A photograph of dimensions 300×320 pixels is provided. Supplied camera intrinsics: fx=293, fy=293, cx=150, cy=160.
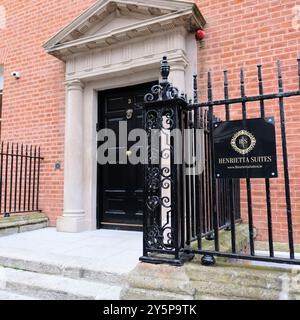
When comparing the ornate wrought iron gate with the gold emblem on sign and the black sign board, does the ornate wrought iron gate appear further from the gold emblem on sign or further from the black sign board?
the gold emblem on sign

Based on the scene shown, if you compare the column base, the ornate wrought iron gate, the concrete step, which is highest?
the ornate wrought iron gate

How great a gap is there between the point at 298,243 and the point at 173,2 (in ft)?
11.9

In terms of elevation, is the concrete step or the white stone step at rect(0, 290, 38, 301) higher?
the concrete step

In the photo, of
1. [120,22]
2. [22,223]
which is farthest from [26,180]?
[120,22]

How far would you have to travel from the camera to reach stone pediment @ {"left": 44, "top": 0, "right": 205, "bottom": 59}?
4184 mm

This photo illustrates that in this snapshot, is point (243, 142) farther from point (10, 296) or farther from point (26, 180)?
point (26, 180)

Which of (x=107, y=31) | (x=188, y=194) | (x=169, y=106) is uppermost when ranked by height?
(x=107, y=31)

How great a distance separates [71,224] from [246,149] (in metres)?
3.49

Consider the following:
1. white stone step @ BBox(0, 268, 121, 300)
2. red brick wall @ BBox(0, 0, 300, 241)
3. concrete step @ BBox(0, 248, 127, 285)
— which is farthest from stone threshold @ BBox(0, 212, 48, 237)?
white stone step @ BBox(0, 268, 121, 300)

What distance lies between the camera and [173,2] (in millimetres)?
4160

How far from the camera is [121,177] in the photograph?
502 centimetres

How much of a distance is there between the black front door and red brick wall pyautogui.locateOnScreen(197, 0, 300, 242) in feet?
4.08
